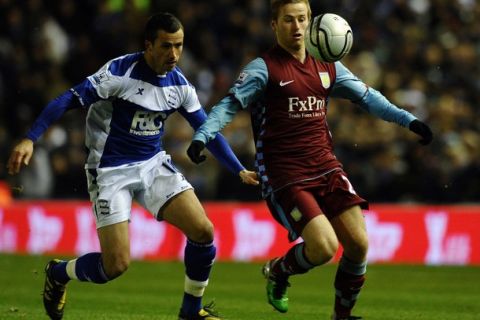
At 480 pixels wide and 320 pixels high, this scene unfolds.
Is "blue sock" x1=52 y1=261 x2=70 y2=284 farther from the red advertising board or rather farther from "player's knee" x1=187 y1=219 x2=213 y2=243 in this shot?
the red advertising board

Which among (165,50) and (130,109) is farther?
(130,109)

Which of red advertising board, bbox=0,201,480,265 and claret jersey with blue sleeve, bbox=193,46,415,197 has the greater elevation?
claret jersey with blue sleeve, bbox=193,46,415,197

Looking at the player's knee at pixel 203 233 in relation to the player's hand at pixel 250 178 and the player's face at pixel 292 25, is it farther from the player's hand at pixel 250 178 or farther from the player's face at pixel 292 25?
the player's face at pixel 292 25

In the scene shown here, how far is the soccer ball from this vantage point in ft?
28.8

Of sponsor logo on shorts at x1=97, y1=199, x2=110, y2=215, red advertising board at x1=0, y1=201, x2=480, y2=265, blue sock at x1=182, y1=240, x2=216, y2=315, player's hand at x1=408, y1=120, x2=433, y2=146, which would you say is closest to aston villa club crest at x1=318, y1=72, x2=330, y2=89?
player's hand at x1=408, y1=120, x2=433, y2=146

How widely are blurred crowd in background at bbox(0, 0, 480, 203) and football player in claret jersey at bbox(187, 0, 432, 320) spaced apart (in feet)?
28.2

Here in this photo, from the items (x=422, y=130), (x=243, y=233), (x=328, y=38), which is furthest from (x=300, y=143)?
(x=243, y=233)

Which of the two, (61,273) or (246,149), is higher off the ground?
(61,273)

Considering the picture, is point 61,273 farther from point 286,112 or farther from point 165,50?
point 286,112

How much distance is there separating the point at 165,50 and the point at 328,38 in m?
1.22

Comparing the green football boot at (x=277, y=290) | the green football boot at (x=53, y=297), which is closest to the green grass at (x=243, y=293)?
the green football boot at (x=53, y=297)

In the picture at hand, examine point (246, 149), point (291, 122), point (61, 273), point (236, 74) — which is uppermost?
point (291, 122)

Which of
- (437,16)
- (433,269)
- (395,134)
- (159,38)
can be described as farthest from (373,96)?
(437,16)

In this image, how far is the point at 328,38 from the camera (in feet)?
28.8
